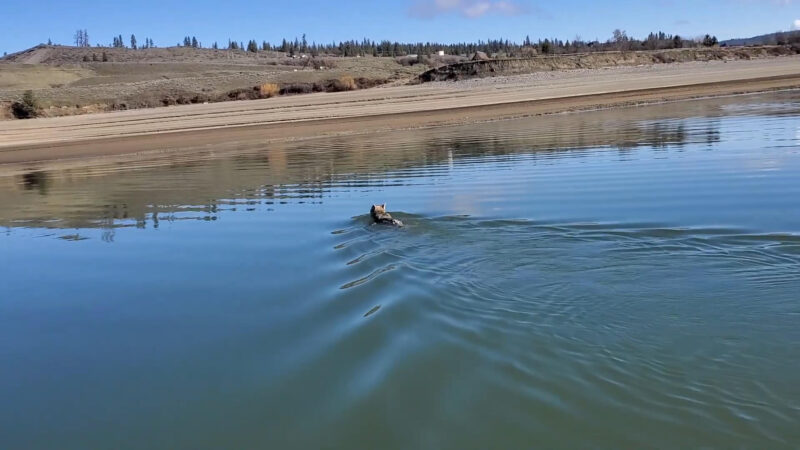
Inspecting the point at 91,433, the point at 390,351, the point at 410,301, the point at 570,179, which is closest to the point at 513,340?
the point at 390,351

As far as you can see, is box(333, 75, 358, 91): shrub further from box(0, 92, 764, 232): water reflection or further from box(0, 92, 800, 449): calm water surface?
box(0, 92, 800, 449): calm water surface

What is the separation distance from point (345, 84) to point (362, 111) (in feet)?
65.5

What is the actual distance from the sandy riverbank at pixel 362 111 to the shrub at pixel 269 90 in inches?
280

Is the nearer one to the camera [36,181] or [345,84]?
[36,181]

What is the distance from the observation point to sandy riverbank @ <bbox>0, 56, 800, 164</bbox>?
96.1ft

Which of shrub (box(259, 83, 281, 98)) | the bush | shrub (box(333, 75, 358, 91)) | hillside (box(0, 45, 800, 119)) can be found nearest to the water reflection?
shrub (box(259, 83, 281, 98))

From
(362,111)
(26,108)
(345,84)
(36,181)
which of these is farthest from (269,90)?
(36,181)

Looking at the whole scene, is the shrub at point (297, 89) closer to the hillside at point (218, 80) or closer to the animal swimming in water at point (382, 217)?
the hillside at point (218, 80)

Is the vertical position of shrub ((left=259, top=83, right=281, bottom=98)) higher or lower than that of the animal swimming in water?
higher

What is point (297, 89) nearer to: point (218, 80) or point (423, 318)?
point (218, 80)

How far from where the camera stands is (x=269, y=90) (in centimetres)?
5456

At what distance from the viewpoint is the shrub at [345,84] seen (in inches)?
2173

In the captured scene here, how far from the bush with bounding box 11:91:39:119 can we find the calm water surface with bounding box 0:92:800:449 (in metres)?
40.5

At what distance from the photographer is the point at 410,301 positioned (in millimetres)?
6586
